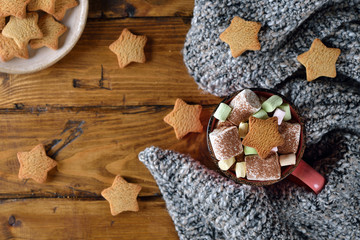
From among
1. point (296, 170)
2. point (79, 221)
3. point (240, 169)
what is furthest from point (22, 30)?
point (296, 170)

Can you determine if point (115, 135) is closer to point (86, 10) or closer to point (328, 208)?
point (86, 10)

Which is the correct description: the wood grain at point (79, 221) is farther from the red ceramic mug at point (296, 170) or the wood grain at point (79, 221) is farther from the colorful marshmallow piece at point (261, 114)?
the colorful marshmallow piece at point (261, 114)

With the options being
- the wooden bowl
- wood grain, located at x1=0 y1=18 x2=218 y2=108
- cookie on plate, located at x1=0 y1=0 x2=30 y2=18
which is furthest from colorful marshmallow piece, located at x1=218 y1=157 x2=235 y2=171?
cookie on plate, located at x1=0 y1=0 x2=30 y2=18

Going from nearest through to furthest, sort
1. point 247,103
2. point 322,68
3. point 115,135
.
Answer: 1. point 247,103
2. point 322,68
3. point 115,135

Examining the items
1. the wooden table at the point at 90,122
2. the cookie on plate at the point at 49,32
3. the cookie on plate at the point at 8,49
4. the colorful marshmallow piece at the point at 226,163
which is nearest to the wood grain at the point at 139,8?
the wooden table at the point at 90,122

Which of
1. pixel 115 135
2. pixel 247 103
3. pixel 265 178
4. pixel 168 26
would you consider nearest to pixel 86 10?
pixel 168 26

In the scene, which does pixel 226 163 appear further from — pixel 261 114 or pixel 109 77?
pixel 109 77
